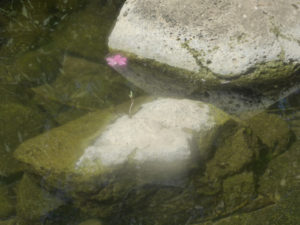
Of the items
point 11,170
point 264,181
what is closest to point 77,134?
point 11,170

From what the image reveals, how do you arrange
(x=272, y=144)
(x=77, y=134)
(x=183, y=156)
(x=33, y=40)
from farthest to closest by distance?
(x=33, y=40), (x=272, y=144), (x=77, y=134), (x=183, y=156)

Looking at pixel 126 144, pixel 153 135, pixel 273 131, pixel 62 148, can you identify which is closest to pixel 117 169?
pixel 126 144

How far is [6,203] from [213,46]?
2203 millimetres

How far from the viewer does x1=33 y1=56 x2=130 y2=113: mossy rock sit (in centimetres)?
344

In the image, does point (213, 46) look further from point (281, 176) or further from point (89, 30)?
point (89, 30)

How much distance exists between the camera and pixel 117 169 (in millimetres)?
2723

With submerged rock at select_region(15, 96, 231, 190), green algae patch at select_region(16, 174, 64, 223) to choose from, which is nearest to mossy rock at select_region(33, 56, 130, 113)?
submerged rock at select_region(15, 96, 231, 190)

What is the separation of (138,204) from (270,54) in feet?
5.59

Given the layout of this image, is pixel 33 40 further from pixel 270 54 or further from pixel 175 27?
pixel 270 54

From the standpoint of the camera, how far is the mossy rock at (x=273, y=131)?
3.20m

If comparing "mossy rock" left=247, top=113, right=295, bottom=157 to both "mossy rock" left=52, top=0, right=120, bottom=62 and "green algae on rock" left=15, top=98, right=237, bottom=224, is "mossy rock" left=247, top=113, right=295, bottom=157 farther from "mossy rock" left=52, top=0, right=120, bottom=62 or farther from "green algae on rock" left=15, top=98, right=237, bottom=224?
"mossy rock" left=52, top=0, right=120, bottom=62

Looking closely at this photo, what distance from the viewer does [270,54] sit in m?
3.14

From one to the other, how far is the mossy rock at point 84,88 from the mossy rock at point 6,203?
2.77 feet

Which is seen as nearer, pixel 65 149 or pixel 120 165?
pixel 120 165
